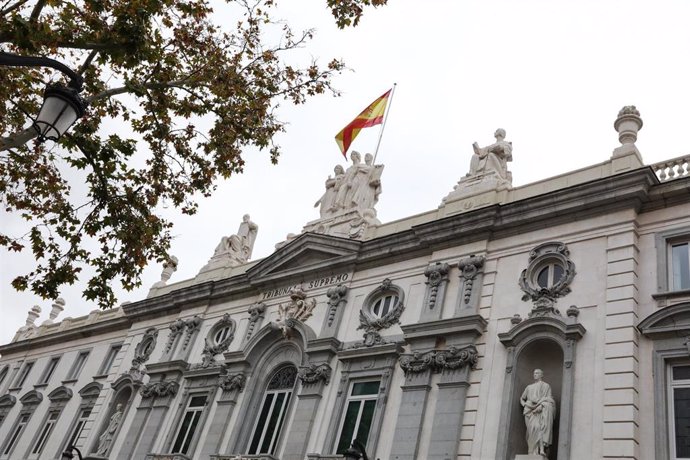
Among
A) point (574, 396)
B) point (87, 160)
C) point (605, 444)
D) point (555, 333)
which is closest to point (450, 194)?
point (555, 333)

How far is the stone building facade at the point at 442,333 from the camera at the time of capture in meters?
15.6

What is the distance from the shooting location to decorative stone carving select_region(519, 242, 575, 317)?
687 inches

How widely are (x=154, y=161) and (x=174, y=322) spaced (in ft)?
52.7

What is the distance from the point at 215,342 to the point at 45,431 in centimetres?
1250

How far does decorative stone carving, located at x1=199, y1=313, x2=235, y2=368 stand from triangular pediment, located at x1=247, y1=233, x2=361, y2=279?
6.80 feet

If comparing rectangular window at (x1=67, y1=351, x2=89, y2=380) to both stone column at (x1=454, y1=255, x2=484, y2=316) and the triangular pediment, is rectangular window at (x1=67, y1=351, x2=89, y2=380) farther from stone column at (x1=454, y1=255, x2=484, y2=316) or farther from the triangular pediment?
stone column at (x1=454, y1=255, x2=484, y2=316)

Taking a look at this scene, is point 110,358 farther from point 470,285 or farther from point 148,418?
point 470,285

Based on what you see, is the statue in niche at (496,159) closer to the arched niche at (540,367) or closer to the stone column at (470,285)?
the stone column at (470,285)

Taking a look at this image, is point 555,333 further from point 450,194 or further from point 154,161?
point 154,161

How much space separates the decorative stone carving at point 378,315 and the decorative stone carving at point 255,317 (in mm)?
5003

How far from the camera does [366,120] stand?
25.9 m

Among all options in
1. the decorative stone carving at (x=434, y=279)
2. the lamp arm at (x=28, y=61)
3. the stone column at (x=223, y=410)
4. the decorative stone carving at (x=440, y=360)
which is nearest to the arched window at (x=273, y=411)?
the stone column at (x=223, y=410)

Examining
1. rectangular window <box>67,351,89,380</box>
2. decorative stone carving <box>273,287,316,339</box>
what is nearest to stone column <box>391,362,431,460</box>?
decorative stone carving <box>273,287,316,339</box>

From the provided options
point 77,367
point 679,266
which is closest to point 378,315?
point 679,266
